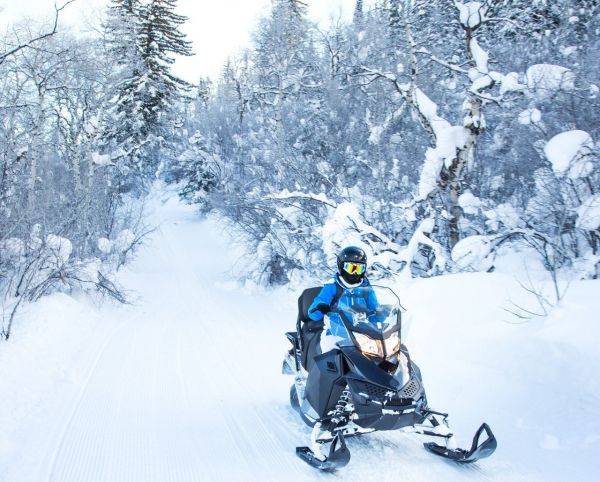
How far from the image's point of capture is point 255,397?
543cm

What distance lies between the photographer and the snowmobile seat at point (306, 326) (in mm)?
4430

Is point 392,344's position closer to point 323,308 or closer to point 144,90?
point 323,308

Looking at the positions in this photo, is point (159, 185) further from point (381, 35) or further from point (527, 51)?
point (527, 51)

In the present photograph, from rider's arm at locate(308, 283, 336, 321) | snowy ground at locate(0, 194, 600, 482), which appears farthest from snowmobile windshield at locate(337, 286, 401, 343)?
snowy ground at locate(0, 194, 600, 482)

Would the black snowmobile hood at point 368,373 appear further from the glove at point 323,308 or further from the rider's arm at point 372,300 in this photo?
the glove at point 323,308

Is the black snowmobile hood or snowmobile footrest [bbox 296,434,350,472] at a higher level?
the black snowmobile hood

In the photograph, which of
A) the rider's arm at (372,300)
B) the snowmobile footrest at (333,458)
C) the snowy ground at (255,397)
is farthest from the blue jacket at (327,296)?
the snowy ground at (255,397)

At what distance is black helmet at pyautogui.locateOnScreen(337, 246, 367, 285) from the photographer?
412cm

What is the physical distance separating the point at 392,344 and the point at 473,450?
108 cm

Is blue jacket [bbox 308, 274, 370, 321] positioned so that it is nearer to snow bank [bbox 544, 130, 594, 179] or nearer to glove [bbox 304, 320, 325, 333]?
glove [bbox 304, 320, 325, 333]

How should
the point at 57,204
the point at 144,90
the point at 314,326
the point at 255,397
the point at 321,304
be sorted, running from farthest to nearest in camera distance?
1. the point at 144,90
2. the point at 57,204
3. the point at 255,397
4. the point at 314,326
5. the point at 321,304

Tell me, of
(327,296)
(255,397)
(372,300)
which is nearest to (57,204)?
(255,397)

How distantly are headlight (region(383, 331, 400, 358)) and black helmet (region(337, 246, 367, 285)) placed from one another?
0.74 metres

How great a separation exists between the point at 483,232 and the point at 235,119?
23.0 metres
